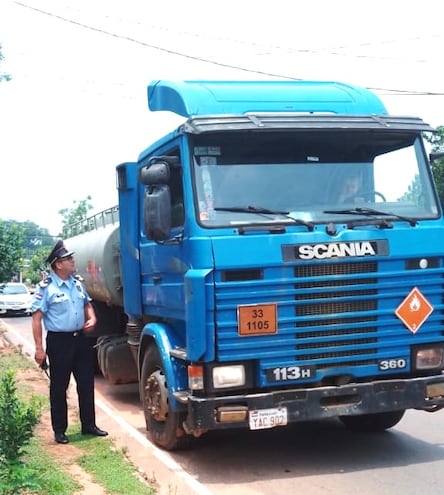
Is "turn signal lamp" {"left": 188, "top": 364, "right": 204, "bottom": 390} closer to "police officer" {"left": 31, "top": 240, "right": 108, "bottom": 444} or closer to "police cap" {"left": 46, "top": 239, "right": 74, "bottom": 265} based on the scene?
"police officer" {"left": 31, "top": 240, "right": 108, "bottom": 444}

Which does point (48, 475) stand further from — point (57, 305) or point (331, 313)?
point (331, 313)

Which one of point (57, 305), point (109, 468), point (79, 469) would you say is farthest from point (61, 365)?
point (109, 468)

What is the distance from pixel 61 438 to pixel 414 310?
337 cm

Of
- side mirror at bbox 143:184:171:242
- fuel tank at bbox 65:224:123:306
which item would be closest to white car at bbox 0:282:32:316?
fuel tank at bbox 65:224:123:306

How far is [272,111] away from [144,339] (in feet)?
7.83

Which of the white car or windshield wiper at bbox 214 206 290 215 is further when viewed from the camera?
the white car

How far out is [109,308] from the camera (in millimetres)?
9391

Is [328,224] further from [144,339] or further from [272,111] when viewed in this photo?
[144,339]

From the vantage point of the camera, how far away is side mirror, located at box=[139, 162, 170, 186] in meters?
5.45

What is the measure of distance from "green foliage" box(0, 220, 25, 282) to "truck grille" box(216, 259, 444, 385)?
39.8 feet

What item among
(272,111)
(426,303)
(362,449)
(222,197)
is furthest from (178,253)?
(362,449)

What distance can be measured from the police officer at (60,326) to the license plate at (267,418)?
2111mm

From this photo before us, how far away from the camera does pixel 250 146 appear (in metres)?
5.54

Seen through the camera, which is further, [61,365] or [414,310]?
[61,365]
